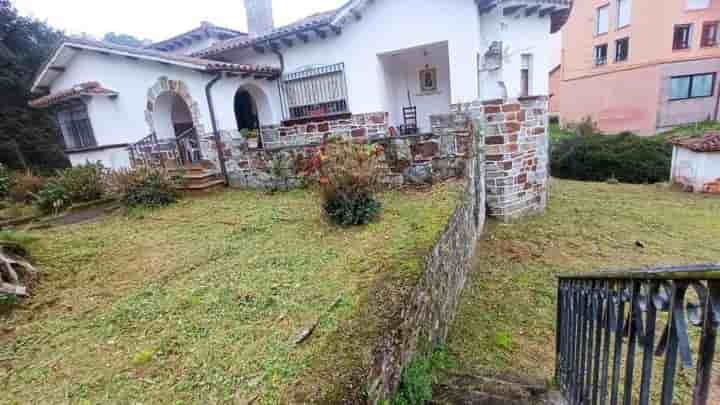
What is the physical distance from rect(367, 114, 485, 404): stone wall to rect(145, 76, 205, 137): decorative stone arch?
17.5 ft

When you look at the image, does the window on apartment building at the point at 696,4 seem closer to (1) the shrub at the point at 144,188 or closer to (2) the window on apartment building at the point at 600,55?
(2) the window on apartment building at the point at 600,55

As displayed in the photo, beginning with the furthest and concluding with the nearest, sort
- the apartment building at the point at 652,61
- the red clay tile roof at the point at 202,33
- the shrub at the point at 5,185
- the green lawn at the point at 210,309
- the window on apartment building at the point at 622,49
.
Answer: the window on apartment building at the point at 622,49 < the apartment building at the point at 652,61 < the red clay tile roof at the point at 202,33 < the shrub at the point at 5,185 < the green lawn at the point at 210,309

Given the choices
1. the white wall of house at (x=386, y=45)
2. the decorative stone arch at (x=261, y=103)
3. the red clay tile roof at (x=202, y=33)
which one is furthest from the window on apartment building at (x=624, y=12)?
the decorative stone arch at (x=261, y=103)

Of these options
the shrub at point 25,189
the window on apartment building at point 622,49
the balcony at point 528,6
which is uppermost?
the window on apartment building at point 622,49

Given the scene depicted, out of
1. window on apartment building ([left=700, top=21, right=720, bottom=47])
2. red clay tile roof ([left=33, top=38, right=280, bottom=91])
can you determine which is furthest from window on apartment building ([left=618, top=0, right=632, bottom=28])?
red clay tile roof ([left=33, top=38, right=280, bottom=91])

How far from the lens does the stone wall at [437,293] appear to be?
2.22 meters

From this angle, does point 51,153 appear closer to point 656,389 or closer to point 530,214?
point 530,214

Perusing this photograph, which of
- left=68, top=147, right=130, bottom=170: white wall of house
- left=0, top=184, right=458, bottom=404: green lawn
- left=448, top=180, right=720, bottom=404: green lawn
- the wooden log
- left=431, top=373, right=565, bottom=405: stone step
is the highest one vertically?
left=68, top=147, right=130, bottom=170: white wall of house

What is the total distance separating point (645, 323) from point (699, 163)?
1277 cm

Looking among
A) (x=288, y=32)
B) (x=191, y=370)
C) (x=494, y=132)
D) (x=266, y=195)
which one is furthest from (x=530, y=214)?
(x=191, y=370)

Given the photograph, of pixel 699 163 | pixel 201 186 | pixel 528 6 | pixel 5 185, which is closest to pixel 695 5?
pixel 699 163

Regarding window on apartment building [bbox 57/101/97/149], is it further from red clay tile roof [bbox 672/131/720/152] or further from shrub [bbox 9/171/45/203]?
red clay tile roof [bbox 672/131/720/152]

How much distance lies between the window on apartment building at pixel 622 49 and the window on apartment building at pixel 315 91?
20.0 meters

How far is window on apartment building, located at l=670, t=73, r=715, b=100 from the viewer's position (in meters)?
18.3
